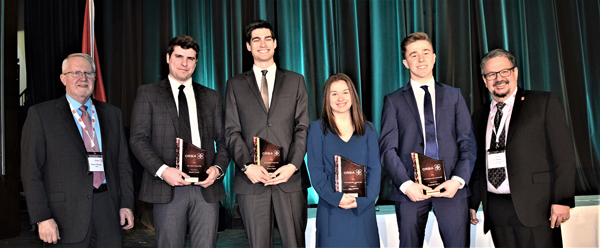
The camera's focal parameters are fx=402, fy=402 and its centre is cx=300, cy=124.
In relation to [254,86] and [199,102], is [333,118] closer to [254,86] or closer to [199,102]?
[254,86]

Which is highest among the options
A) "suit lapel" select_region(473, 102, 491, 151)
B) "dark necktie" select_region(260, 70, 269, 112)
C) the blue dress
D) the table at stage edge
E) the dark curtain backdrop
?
the dark curtain backdrop

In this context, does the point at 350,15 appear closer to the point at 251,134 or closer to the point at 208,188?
the point at 251,134

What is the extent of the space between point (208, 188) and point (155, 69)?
236 cm

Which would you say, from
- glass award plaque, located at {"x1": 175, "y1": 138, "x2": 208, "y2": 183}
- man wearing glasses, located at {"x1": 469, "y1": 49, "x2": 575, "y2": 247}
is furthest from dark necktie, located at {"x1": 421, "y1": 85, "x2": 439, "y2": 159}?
glass award plaque, located at {"x1": 175, "y1": 138, "x2": 208, "y2": 183}

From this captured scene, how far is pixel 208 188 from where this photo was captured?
7.93 feet

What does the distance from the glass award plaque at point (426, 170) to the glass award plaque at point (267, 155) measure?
2.51 ft

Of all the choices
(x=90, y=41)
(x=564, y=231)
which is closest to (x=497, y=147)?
(x=564, y=231)

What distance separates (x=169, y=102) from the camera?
248 centimetres

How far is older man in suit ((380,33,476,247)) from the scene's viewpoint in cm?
232

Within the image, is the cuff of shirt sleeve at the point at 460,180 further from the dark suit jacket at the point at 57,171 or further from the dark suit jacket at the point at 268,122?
the dark suit jacket at the point at 57,171

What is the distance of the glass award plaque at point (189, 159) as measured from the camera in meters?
2.29

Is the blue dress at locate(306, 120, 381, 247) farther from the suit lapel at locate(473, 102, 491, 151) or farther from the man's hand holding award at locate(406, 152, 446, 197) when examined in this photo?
the suit lapel at locate(473, 102, 491, 151)

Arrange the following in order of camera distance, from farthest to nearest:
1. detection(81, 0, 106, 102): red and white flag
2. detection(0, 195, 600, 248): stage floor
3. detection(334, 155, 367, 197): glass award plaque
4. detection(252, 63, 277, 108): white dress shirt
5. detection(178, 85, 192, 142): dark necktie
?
detection(81, 0, 106, 102): red and white flag
detection(0, 195, 600, 248): stage floor
detection(252, 63, 277, 108): white dress shirt
detection(178, 85, 192, 142): dark necktie
detection(334, 155, 367, 197): glass award plaque

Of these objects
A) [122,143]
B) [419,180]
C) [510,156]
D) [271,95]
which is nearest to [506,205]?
[510,156]
